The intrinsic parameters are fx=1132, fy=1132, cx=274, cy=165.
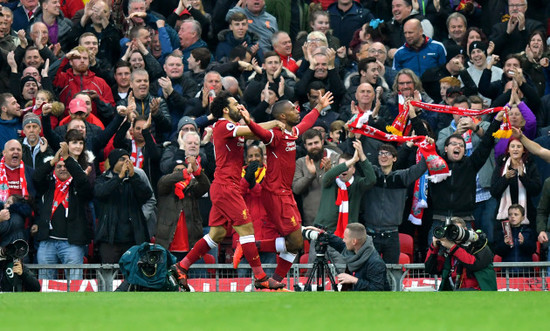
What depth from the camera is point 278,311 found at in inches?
352

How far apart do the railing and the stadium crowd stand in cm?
25

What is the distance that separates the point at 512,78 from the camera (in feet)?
53.5

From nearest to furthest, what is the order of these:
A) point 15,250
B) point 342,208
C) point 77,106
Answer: point 15,250 → point 342,208 → point 77,106

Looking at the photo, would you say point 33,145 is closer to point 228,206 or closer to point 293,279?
point 228,206

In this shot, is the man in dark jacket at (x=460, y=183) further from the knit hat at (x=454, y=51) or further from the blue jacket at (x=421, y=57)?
the knit hat at (x=454, y=51)

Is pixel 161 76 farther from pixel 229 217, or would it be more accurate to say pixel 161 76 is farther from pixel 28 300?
pixel 28 300

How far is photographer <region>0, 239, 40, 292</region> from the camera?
488 inches

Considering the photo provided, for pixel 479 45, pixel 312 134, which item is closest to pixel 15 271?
pixel 312 134

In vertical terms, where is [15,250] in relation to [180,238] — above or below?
below

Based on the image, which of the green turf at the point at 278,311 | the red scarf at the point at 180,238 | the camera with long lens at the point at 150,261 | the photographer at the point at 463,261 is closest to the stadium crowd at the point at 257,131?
the red scarf at the point at 180,238

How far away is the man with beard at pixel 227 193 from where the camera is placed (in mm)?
12805

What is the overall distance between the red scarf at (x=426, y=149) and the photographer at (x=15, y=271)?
4.83m

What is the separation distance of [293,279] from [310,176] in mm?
1942

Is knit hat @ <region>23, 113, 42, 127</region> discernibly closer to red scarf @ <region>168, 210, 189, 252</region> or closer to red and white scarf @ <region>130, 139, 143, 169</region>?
red and white scarf @ <region>130, 139, 143, 169</region>
